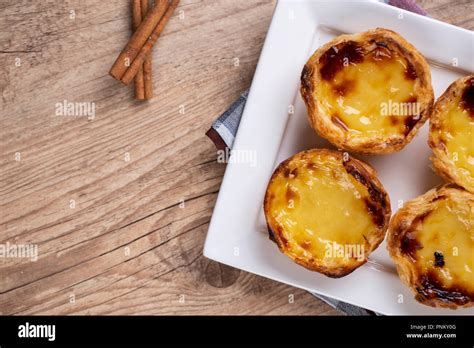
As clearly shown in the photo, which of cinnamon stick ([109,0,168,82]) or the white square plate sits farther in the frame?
cinnamon stick ([109,0,168,82])

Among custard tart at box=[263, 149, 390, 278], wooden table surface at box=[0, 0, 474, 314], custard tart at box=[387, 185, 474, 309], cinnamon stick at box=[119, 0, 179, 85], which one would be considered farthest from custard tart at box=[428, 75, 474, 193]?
cinnamon stick at box=[119, 0, 179, 85]

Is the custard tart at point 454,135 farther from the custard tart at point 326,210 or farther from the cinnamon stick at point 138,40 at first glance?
the cinnamon stick at point 138,40

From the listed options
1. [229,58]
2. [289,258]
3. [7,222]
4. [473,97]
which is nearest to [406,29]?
[473,97]

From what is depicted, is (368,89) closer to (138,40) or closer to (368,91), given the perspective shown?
(368,91)

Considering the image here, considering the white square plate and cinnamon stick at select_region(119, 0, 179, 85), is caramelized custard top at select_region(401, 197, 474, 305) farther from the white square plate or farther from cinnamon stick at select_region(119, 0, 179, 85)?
cinnamon stick at select_region(119, 0, 179, 85)

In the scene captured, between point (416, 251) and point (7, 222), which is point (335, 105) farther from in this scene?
point (7, 222)

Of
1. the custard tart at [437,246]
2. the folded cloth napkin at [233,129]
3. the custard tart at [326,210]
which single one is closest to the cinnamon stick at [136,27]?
the folded cloth napkin at [233,129]
